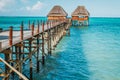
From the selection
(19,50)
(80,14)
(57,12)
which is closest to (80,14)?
(80,14)

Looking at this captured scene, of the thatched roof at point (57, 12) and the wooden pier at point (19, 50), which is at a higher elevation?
the thatched roof at point (57, 12)

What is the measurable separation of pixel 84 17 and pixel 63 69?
197ft

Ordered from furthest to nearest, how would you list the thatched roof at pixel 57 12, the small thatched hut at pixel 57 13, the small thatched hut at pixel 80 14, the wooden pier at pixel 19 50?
the small thatched hut at pixel 80 14, the thatched roof at pixel 57 12, the small thatched hut at pixel 57 13, the wooden pier at pixel 19 50

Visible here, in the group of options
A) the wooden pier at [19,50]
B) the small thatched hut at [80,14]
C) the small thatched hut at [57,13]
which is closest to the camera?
the wooden pier at [19,50]

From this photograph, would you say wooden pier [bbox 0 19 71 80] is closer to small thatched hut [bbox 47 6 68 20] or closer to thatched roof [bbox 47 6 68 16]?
small thatched hut [bbox 47 6 68 20]

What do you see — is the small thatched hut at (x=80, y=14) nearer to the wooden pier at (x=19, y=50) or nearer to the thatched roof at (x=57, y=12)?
the thatched roof at (x=57, y=12)

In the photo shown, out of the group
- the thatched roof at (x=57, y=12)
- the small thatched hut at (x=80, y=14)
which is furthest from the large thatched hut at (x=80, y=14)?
the thatched roof at (x=57, y=12)

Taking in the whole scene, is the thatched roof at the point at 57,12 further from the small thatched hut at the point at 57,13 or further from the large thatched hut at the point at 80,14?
the large thatched hut at the point at 80,14

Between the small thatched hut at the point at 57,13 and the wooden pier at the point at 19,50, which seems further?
the small thatched hut at the point at 57,13

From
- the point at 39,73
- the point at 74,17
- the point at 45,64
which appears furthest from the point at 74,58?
the point at 74,17

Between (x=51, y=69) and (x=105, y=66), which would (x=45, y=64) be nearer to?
(x=51, y=69)

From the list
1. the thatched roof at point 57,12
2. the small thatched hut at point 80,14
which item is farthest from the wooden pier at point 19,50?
the small thatched hut at point 80,14

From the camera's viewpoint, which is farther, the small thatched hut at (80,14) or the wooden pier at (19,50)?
the small thatched hut at (80,14)

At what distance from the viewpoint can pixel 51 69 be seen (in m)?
19.9
